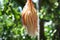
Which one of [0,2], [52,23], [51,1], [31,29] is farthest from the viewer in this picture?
[52,23]

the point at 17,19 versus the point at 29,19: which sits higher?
the point at 29,19

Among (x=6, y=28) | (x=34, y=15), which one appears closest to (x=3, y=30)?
(x=6, y=28)

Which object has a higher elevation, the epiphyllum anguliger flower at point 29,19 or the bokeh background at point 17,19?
the epiphyllum anguliger flower at point 29,19

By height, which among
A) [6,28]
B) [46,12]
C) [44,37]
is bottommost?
[44,37]

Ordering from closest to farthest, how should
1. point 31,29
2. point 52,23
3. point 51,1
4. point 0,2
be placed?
point 31,29 < point 51,1 < point 0,2 < point 52,23

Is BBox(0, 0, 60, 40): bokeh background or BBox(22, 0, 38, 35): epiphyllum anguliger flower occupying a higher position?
BBox(22, 0, 38, 35): epiphyllum anguliger flower

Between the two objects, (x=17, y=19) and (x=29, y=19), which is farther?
(x=17, y=19)

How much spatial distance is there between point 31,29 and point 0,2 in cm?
92

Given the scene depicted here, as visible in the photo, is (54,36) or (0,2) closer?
(0,2)

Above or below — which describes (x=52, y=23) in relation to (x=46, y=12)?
below

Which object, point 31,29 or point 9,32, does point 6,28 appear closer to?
point 9,32

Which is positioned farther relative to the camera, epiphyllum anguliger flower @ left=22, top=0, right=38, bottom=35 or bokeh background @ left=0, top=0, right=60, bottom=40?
bokeh background @ left=0, top=0, right=60, bottom=40

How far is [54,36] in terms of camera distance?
73.3 inches

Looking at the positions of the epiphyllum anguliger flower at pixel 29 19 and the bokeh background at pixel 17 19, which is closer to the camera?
the epiphyllum anguliger flower at pixel 29 19
